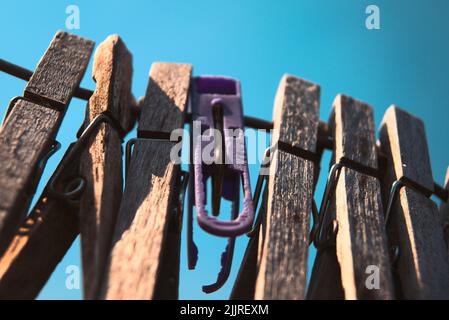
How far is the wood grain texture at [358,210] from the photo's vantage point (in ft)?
4.07

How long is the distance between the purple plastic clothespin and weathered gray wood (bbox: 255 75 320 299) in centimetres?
7

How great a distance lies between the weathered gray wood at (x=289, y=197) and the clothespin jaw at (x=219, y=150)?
7 centimetres

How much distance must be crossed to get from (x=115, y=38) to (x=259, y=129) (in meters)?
0.54

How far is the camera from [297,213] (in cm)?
134

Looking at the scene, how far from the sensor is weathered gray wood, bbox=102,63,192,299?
110 centimetres

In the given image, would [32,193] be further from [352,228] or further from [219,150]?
[352,228]

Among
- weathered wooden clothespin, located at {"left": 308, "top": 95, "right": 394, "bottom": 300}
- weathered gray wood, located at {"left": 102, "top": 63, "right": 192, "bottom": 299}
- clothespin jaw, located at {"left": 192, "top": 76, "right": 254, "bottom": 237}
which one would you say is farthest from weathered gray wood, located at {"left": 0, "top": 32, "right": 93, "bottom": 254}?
weathered wooden clothespin, located at {"left": 308, "top": 95, "right": 394, "bottom": 300}

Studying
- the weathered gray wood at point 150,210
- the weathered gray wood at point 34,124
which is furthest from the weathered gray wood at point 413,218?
the weathered gray wood at point 34,124

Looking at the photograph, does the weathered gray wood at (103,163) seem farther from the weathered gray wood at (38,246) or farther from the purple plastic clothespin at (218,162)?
the purple plastic clothespin at (218,162)

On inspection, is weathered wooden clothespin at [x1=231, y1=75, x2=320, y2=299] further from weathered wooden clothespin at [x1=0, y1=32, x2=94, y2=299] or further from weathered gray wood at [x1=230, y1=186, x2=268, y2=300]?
weathered wooden clothespin at [x1=0, y1=32, x2=94, y2=299]

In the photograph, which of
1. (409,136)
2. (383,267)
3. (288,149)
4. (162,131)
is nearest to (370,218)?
(383,267)
